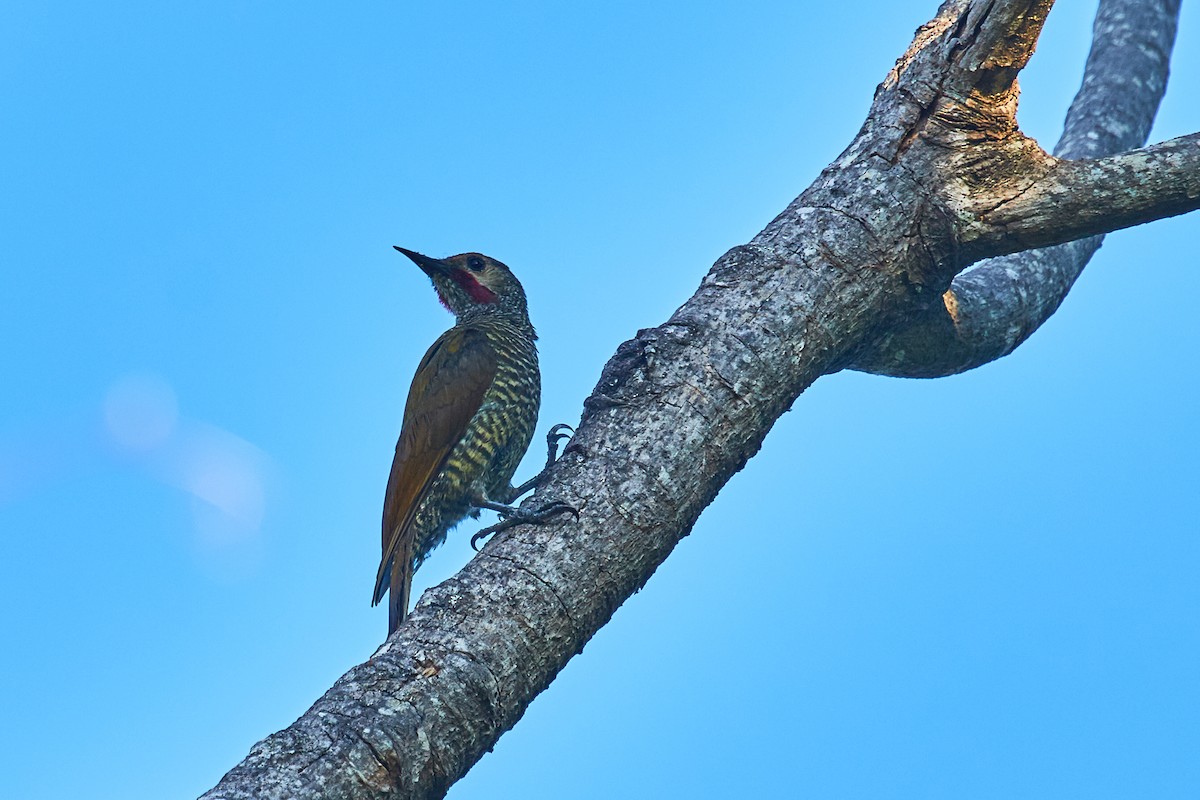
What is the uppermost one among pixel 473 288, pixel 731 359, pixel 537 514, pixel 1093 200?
pixel 473 288

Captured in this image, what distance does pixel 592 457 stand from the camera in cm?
329

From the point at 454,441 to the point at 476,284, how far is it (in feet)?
5.05

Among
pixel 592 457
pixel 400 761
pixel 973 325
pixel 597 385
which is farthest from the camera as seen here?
pixel 973 325

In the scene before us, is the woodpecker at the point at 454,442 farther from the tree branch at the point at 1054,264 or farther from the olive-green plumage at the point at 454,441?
the tree branch at the point at 1054,264

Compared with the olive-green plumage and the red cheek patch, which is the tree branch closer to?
the olive-green plumage

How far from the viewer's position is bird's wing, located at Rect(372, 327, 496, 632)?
198 inches

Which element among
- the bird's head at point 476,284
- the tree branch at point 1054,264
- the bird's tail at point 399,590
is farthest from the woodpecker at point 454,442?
the tree branch at point 1054,264

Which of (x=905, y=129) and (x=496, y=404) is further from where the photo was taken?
(x=496, y=404)

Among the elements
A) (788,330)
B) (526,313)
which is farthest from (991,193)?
(526,313)

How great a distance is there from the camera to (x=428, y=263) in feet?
21.4

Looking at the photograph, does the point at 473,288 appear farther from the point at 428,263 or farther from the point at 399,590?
the point at 399,590

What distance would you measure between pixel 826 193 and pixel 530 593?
1.69 meters

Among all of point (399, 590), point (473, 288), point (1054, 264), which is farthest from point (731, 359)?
point (473, 288)

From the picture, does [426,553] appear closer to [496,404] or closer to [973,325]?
[496,404]
